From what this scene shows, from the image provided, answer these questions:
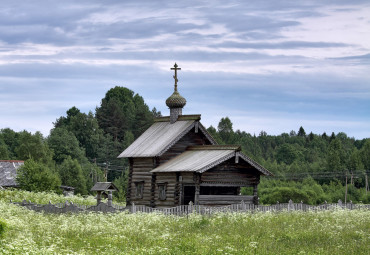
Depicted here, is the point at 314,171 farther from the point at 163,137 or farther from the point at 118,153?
the point at 163,137

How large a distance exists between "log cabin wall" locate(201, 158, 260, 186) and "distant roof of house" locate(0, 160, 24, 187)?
31.3m


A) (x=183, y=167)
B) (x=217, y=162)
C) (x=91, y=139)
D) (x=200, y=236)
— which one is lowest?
(x=200, y=236)

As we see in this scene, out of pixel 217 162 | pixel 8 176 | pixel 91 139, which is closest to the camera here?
pixel 217 162

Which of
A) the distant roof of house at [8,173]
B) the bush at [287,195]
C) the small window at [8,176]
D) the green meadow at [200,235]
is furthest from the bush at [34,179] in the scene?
the green meadow at [200,235]

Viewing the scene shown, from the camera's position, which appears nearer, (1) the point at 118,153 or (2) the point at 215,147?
(2) the point at 215,147

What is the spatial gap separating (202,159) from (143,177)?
599cm

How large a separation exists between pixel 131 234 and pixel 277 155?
110341mm

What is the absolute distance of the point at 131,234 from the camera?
2334cm

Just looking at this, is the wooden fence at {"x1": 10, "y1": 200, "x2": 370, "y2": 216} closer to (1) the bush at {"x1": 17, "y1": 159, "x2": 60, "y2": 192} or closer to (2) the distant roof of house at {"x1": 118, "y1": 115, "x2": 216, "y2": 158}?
(2) the distant roof of house at {"x1": 118, "y1": 115, "x2": 216, "y2": 158}

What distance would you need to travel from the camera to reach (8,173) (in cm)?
6594

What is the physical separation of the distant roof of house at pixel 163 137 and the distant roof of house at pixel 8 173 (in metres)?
23.8

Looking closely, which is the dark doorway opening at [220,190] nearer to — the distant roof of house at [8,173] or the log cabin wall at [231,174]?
the log cabin wall at [231,174]

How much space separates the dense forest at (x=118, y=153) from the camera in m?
73.1

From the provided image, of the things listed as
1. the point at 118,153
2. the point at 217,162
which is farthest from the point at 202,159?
the point at 118,153
